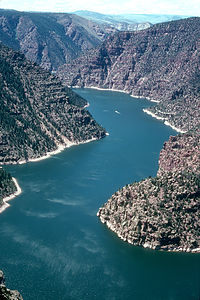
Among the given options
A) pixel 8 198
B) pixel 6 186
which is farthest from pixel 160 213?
pixel 6 186

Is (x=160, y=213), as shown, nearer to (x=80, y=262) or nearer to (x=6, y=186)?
(x=80, y=262)

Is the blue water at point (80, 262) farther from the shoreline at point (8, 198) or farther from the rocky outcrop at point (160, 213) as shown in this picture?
the rocky outcrop at point (160, 213)

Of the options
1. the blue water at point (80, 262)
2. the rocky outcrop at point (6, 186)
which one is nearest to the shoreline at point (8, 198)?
the rocky outcrop at point (6, 186)

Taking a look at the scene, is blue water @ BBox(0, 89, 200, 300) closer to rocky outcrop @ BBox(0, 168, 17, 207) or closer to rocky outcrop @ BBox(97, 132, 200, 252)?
rocky outcrop @ BBox(97, 132, 200, 252)

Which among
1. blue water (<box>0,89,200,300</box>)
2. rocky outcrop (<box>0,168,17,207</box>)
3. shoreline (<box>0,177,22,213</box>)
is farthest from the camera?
rocky outcrop (<box>0,168,17,207</box>)

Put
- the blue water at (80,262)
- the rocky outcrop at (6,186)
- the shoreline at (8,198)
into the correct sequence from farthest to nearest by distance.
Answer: the rocky outcrop at (6,186), the shoreline at (8,198), the blue water at (80,262)

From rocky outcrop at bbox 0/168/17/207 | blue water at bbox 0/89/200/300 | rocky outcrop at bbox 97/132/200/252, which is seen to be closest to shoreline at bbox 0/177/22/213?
rocky outcrop at bbox 0/168/17/207

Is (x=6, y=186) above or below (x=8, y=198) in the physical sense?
above

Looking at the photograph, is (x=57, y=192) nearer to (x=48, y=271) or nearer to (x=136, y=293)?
(x=48, y=271)

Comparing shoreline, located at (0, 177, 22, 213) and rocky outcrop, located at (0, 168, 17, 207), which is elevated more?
rocky outcrop, located at (0, 168, 17, 207)
